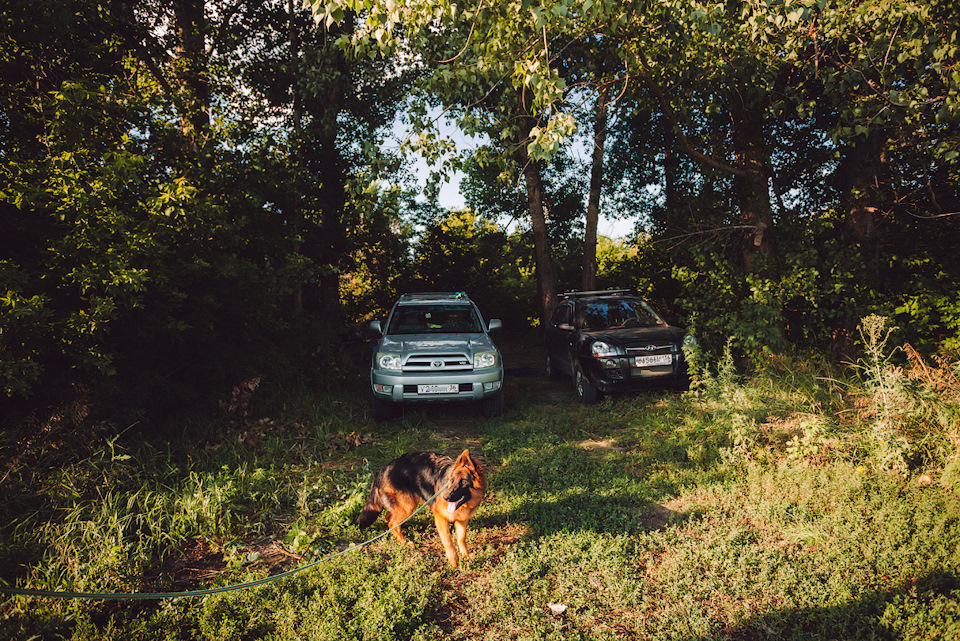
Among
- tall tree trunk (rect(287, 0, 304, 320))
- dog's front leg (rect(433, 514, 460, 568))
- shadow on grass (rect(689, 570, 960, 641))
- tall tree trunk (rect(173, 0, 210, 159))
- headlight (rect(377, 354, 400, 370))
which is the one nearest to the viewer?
shadow on grass (rect(689, 570, 960, 641))

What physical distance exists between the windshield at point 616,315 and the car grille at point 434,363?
281 cm

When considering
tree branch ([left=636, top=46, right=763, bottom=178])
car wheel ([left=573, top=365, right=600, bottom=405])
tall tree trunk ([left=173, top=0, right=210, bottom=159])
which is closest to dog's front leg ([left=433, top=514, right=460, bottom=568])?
car wheel ([left=573, top=365, right=600, bottom=405])

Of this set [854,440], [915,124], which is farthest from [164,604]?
[915,124]

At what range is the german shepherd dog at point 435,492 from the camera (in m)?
3.20

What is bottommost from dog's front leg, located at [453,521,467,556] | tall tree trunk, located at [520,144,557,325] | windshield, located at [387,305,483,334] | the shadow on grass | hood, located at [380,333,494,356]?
the shadow on grass

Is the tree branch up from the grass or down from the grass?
up

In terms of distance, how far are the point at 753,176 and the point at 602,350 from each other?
14.9 ft

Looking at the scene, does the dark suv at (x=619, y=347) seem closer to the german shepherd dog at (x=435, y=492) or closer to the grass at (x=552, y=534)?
the grass at (x=552, y=534)

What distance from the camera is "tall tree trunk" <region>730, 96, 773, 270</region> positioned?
8.90 metres

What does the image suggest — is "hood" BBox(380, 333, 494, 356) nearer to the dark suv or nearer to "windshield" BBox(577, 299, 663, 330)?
the dark suv

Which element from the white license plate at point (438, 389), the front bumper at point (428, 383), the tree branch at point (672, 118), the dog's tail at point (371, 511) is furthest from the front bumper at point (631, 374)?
the dog's tail at point (371, 511)

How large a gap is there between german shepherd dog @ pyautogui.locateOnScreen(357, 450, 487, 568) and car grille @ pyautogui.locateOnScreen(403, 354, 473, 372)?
2.89 m

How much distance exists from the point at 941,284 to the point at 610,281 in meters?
9.93

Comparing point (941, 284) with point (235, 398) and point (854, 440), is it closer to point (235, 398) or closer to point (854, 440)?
point (854, 440)
